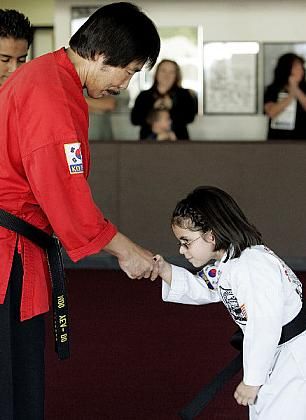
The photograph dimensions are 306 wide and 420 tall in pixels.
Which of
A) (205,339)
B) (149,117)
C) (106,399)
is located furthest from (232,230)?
(149,117)

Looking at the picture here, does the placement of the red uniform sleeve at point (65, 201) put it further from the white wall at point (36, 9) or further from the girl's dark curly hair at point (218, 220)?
the white wall at point (36, 9)

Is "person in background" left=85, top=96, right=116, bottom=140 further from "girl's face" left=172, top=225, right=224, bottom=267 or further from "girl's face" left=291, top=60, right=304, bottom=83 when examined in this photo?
"girl's face" left=172, top=225, right=224, bottom=267

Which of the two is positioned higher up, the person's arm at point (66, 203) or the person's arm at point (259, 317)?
the person's arm at point (66, 203)

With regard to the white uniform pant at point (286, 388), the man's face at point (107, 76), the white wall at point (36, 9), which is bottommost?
the white uniform pant at point (286, 388)

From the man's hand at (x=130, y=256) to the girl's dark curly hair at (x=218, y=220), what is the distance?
0.50ft

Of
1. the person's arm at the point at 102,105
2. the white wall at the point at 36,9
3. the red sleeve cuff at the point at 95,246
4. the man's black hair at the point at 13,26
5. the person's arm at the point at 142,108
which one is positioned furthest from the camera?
the white wall at the point at 36,9

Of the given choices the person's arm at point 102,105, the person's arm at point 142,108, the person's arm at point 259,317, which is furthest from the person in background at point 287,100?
the person's arm at point 259,317

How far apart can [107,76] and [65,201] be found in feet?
1.23

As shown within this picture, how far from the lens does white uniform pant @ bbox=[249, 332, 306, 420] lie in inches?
102

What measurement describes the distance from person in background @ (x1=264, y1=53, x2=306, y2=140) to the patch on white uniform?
19.0 feet

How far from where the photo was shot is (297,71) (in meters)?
8.37

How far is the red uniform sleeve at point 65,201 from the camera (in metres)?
2.26

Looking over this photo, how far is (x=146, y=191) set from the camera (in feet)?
23.5

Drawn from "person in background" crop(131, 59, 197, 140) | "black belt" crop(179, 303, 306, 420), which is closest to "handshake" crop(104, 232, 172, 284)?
"black belt" crop(179, 303, 306, 420)
